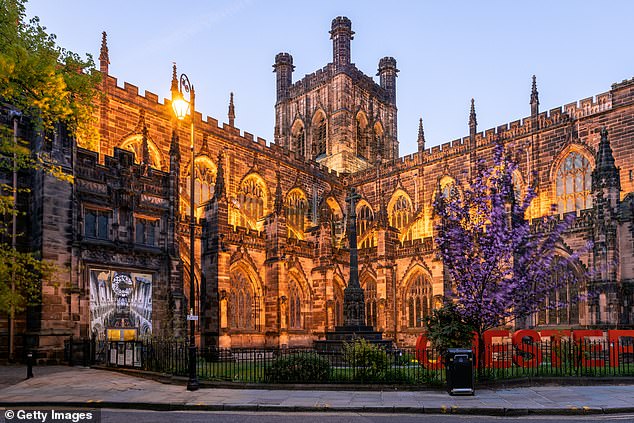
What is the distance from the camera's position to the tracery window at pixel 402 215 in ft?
149

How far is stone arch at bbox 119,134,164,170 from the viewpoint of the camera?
110 feet

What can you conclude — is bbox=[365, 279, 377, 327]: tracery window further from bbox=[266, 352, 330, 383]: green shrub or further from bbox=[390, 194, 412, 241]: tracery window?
bbox=[266, 352, 330, 383]: green shrub

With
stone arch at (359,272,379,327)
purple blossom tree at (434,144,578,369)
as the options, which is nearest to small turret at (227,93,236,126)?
stone arch at (359,272,379,327)

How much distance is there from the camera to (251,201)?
41.1 m

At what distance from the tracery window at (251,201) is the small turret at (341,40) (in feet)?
61.7

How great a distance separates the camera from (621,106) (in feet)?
116

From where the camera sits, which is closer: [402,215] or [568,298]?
[568,298]

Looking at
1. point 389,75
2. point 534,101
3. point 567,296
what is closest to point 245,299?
point 567,296

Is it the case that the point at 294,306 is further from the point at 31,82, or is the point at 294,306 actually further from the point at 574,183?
the point at 31,82

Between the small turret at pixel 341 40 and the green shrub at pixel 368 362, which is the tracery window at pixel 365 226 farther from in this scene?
the green shrub at pixel 368 362

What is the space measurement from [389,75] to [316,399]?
5274 cm

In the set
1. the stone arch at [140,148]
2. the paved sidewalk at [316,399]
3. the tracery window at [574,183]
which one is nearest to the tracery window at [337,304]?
the stone arch at [140,148]

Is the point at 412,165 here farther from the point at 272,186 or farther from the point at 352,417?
the point at 352,417

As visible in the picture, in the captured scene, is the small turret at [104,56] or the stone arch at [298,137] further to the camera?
the stone arch at [298,137]
